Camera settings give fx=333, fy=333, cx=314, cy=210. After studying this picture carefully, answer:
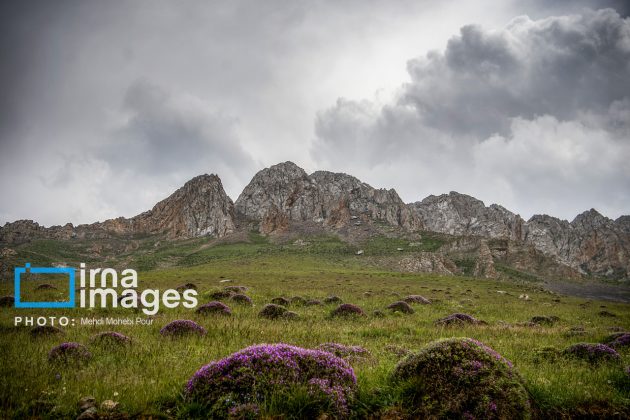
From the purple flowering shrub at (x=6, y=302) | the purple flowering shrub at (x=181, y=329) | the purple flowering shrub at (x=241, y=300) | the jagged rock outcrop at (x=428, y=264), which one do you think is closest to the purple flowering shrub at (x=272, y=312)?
the purple flowering shrub at (x=241, y=300)

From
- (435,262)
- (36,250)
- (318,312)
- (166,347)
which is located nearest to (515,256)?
(435,262)

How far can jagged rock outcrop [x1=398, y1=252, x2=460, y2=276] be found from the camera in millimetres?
106444

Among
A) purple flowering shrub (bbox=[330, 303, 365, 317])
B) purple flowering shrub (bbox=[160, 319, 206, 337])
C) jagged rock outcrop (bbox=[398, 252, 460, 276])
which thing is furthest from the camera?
jagged rock outcrop (bbox=[398, 252, 460, 276])

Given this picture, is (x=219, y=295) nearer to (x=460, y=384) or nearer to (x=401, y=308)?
(x=401, y=308)

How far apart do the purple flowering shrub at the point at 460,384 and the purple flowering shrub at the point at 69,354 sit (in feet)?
25.6

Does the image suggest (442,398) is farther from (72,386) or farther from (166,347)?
(166,347)

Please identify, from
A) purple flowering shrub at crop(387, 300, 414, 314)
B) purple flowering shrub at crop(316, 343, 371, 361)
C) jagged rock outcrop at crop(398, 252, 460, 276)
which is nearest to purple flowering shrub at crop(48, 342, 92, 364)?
purple flowering shrub at crop(316, 343, 371, 361)

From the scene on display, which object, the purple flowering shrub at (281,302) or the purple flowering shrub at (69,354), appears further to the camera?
the purple flowering shrub at (281,302)

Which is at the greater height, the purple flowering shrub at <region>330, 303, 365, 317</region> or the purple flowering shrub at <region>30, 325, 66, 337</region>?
the purple flowering shrub at <region>30, 325, 66, 337</region>

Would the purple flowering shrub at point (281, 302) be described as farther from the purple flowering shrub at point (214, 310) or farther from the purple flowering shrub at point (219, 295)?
the purple flowering shrub at point (214, 310)

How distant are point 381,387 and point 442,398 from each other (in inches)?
43.8

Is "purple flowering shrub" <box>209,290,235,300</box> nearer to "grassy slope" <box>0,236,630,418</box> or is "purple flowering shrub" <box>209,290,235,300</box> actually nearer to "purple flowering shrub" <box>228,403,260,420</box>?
"grassy slope" <box>0,236,630,418</box>

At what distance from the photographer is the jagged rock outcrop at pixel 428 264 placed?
106444mm

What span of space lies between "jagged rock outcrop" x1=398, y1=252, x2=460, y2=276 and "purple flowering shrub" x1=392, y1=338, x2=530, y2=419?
332ft
